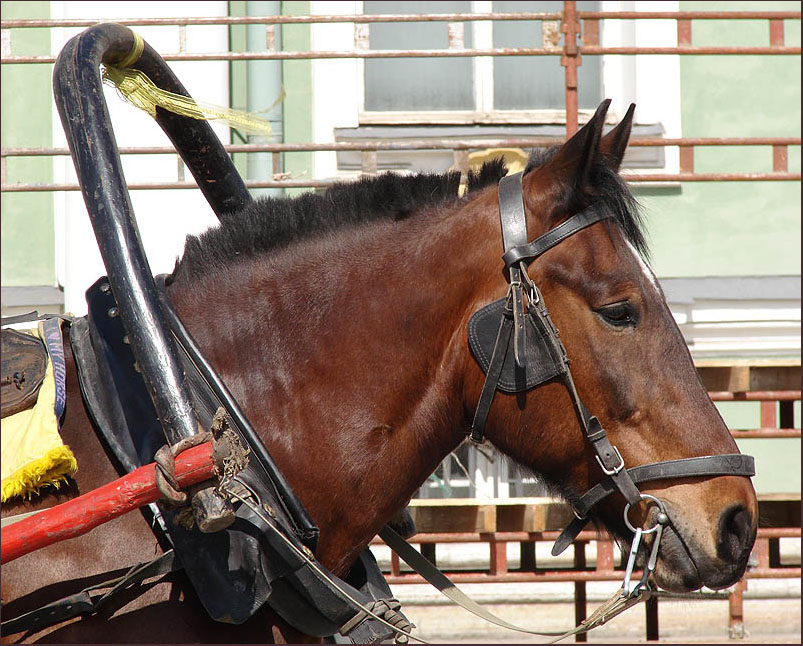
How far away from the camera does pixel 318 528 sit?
156 cm

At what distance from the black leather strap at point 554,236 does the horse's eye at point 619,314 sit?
0.53 feet

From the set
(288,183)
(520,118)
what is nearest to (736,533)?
(288,183)

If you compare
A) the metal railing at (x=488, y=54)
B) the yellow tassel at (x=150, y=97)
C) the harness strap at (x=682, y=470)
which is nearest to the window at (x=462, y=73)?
the metal railing at (x=488, y=54)

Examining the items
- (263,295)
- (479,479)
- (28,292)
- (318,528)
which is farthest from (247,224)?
(28,292)

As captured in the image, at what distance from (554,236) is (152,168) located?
325 cm

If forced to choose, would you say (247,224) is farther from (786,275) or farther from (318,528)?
(786,275)

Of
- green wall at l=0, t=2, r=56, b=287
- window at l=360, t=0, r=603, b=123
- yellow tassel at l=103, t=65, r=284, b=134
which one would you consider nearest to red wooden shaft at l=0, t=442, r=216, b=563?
yellow tassel at l=103, t=65, r=284, b=134

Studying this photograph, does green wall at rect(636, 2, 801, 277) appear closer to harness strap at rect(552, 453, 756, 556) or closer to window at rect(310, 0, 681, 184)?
window at rect(310, 0, 681, 184)

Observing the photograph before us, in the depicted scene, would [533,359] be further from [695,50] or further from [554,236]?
[695,50]

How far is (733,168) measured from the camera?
5414mm

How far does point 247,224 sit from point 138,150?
8.60ft

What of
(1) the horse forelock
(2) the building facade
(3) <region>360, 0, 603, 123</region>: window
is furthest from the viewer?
(3) <region>360, 0, 603, 123</region>: window

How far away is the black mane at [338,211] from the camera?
1.74 meters

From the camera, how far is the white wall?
4344mm
